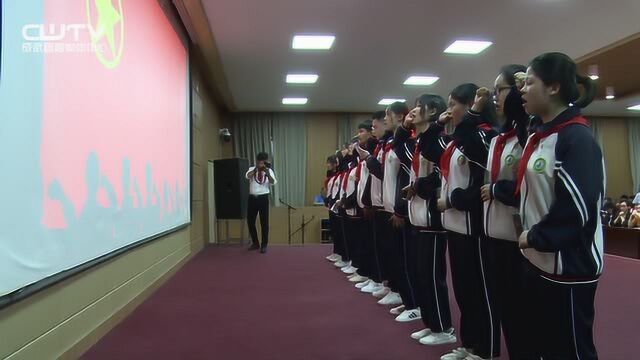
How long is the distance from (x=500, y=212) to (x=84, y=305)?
204 cm

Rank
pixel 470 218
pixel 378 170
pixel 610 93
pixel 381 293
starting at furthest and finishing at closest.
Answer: pixel 610 93 → pixel 381 293 → pixel 378 170 → pixel 470 218

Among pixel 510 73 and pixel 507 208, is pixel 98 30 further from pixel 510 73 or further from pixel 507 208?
pixel 507 208

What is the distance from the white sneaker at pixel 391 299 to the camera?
10.4ft

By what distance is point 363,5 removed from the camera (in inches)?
184

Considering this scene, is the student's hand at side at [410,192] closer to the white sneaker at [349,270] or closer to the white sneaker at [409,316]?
the white sneaker at [409,316]

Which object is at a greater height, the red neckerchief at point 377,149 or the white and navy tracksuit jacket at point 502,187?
the red neckerchief at point 377,149

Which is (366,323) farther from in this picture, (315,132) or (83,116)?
(315,132)

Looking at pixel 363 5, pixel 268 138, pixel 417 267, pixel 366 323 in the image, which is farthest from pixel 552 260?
pixel 268 138

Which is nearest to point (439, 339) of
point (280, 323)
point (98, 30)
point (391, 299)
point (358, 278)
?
point (391, 299)

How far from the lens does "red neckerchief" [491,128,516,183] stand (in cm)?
168

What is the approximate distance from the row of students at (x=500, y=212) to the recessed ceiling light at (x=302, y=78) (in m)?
4.33

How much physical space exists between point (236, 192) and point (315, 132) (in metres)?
3.79

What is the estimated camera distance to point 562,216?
1.21m

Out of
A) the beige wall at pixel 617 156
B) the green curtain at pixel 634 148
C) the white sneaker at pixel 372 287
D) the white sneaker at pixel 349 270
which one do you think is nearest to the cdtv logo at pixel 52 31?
the white sneaker at pixel 372 287
